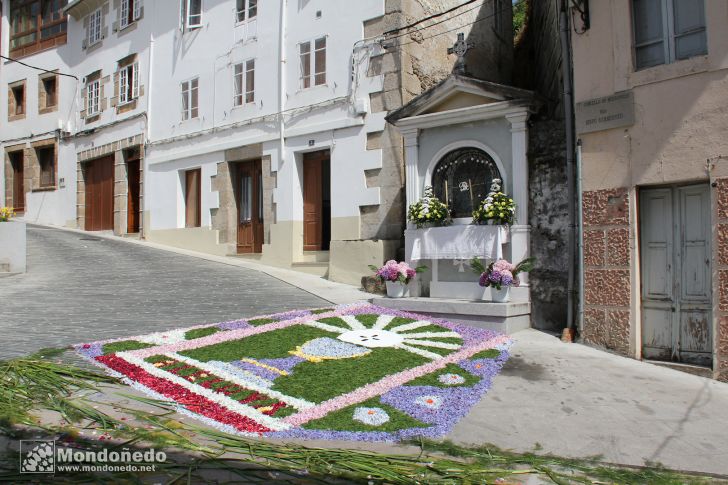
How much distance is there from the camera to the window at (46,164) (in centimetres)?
2197

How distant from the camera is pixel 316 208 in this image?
13125 mm

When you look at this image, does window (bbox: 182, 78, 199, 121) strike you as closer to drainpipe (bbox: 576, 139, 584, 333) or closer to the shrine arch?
the shrine arch

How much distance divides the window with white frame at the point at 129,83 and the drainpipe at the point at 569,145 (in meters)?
13.7

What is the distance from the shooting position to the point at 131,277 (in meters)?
10.9

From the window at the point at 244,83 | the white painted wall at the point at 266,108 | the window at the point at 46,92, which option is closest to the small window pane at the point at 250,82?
the window at the point at 244,83

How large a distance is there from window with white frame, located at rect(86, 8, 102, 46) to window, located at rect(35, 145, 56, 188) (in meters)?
4.45

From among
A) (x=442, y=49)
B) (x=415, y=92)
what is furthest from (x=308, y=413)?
(x=442, y=49)

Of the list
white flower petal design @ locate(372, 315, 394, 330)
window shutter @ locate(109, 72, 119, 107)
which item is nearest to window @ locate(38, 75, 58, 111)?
window shutter @ locate(109, 72, 119, 107)

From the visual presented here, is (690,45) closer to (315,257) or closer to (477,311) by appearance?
(477,311)

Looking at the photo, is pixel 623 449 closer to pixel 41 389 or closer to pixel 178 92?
pixel 41 389

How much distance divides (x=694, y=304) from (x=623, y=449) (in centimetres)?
335

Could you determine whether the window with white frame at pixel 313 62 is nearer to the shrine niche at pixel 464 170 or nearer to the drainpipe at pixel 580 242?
the shrine niche at pixel 464 170

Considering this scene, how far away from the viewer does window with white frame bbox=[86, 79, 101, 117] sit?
1967 centimetres

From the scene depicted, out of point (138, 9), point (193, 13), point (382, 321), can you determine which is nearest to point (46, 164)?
point (138, 9)
